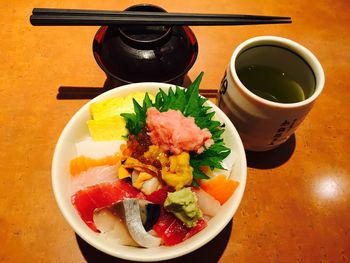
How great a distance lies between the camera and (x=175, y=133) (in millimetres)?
1074

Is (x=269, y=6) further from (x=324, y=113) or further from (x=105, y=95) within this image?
(x=105, y=95)

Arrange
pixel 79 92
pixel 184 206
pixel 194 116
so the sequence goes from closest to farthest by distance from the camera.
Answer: pixel 184 206 < pixel 194 116 < pixel 79 92

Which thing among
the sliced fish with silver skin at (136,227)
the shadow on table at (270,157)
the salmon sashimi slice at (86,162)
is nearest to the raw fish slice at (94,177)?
the salmon sashimi slice at (86,162)

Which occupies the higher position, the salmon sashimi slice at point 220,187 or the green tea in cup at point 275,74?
the green tea in cup at point 275,74

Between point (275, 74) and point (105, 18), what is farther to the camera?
point (275, 74)

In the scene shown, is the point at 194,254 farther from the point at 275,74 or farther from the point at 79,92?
the point at 79,92

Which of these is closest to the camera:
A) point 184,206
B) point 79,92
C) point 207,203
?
point 184,206

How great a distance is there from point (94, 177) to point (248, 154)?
67 cm

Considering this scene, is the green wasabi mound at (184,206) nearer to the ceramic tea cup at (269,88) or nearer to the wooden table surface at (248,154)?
the wooden table surface at (248,154)

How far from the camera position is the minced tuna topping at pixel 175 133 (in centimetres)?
108

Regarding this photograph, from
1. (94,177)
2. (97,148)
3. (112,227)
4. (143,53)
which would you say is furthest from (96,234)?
(143,53)

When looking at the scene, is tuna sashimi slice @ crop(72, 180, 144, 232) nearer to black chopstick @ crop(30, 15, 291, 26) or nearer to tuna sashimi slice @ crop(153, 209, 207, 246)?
tuna sashimi slice @ crop(153, 209, 207, 246)

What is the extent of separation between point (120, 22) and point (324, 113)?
103 cm

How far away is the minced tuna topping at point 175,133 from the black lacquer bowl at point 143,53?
0.27m
